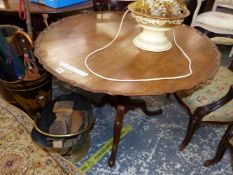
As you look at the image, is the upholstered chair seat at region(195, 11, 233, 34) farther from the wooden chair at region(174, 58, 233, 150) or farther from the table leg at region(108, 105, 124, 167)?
the table leg at region(108, 105, 124, 167)

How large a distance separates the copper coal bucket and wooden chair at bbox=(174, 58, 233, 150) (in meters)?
0.95

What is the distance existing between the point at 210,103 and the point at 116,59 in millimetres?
653

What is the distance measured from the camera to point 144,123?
1.87 meters

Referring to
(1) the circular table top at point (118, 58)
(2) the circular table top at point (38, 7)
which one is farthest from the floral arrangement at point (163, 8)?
(2) the circular table top at point (38, 7)

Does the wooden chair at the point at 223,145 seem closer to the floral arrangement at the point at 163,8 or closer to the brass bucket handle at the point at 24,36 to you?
the floral arrangement at the point at 163,8

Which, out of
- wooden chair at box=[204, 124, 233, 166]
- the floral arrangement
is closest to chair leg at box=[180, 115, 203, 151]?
wooden chair at box=[204, 124, 233, 166]

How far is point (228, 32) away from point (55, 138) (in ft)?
7.12

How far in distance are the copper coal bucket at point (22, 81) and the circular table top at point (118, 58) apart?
32 centimetres

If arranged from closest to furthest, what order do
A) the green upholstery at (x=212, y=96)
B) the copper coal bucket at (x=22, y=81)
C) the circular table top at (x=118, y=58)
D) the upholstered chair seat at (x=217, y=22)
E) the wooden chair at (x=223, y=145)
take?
the circular table top at (x=118, y=58) < the wooden chair at (x=223, y=145) < the green upholstery at (x=212, y=96) < the copper coal bucket at (x=22, y=81) < the upholstered chair seat at (x=217, y=22)

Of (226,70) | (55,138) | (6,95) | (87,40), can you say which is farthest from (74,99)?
(226,70)

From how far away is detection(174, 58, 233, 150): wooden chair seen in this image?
1382 mm

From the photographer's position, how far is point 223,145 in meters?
1.41

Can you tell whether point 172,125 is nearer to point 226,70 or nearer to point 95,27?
point 226,70

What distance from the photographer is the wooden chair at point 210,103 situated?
4.53ft
